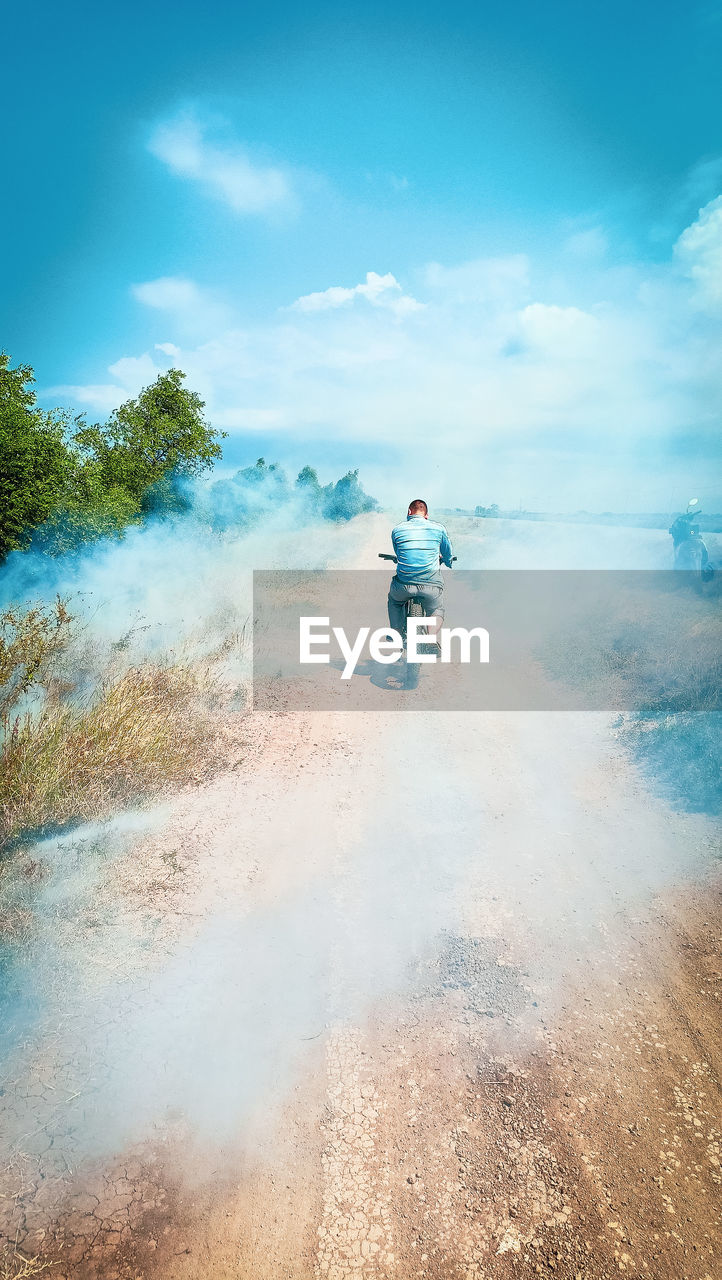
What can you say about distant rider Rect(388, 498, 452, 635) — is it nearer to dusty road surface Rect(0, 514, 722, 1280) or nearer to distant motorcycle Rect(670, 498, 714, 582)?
dusty road surface Rect(0, 514, 722, 1280)

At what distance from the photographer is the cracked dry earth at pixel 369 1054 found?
1.87m

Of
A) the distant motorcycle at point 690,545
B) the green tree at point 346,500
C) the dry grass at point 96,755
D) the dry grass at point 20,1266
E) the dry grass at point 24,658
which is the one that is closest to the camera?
the dry grass at point 20,1266

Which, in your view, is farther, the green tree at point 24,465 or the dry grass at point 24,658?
the green tree at point 24,465

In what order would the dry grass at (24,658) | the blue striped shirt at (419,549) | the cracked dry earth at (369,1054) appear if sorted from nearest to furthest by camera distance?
the cracked dry earth at (369,1054) → the dry grass at (24,658) → the blue striped shirt at (419,549)

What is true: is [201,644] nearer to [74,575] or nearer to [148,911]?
[74,575]

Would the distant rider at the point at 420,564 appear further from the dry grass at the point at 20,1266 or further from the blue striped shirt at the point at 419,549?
the dry grass at the point at 20,1266

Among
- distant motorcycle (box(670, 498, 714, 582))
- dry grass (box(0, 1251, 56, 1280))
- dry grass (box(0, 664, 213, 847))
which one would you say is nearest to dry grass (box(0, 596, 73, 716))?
dry grass (box(0, 664, 213, 847))

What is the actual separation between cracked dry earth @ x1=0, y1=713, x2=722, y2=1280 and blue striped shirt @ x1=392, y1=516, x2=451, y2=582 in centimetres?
359

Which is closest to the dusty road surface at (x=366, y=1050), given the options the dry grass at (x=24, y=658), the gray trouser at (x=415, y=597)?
the dry grass at (x=24, y=658)

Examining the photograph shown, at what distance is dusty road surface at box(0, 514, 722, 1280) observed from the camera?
1.87 metres

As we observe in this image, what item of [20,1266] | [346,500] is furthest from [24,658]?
[346,500]

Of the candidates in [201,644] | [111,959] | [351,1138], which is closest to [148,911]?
[111,959]

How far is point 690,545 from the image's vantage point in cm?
1249

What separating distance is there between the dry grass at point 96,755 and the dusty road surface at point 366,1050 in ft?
1.00
